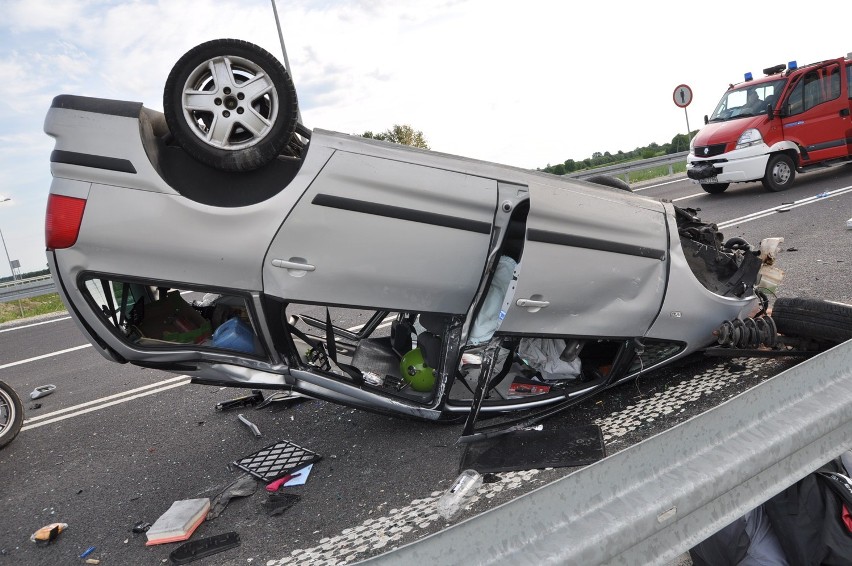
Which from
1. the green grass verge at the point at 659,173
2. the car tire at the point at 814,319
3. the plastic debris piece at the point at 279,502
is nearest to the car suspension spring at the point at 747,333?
the car tire at the point at 814,319

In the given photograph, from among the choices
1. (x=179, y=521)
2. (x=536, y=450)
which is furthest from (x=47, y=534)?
(x=536, y=450)

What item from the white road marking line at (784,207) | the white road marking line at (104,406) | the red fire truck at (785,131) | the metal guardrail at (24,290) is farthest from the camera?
the metal guardrail at (24,290)

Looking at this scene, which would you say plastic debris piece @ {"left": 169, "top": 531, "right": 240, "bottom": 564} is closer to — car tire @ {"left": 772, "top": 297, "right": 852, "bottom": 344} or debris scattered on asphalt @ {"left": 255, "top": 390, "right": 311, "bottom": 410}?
debris scattered on asphalt @ {"left": 255, "top": 390, "right": 311, "bottom": 410}

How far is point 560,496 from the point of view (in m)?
1.46

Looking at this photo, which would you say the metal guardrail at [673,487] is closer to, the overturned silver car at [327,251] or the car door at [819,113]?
the overturned silver car at [327,251]

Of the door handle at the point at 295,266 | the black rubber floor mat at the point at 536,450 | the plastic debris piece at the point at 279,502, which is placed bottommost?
the black rubber floor mat at the point at 536,450

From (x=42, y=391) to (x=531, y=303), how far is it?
4.70 meters

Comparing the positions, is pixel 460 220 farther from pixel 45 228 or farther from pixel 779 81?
pixel 779 81

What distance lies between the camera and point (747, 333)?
11.9ft

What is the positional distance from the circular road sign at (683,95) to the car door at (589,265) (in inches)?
633

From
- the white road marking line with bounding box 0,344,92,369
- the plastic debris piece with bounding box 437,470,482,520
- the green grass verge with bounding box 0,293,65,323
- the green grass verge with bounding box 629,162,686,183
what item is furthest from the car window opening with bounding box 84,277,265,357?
the green grass verge with bounding box 629,162,686,183

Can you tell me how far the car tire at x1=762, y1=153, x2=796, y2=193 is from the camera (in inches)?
451

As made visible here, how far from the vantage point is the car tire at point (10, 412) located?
181 inches

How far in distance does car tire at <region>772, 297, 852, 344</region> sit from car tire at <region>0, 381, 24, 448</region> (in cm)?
497
